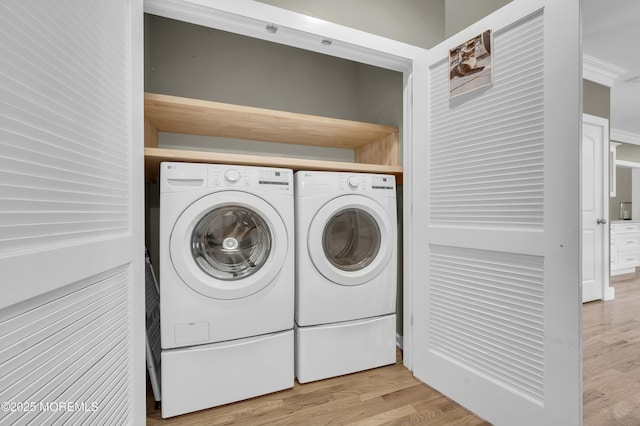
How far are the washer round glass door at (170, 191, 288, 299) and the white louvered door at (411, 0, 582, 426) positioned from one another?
79cm

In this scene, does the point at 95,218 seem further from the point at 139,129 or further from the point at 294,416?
the point at 294,416

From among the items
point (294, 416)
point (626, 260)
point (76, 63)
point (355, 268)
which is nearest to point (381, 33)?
point (355, 268)

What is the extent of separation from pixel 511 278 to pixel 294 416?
109 cm

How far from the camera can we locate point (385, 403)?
1.35 meters

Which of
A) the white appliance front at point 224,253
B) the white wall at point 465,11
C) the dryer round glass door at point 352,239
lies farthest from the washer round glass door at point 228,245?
the white wall at point 465,11

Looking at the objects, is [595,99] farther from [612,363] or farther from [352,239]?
[352,239]

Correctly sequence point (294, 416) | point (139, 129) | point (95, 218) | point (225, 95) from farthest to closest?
1. point (225, 95)
2. point (294, 416)
3. point (139, 129)
4. point (95, 218)

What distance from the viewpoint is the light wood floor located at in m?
1.23

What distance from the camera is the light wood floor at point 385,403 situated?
123 centimetres

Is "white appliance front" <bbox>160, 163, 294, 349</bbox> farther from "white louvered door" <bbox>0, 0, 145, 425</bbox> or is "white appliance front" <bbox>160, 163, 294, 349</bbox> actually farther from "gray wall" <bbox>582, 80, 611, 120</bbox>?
"gray wall" <bbox>582, 80, 611, 120</bbox>

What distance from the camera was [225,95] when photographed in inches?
82.5

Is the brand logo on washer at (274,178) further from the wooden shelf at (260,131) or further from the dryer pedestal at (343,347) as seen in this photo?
Answer: the dryer pedestal at (343,347)

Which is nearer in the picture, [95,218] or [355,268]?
[95,218]

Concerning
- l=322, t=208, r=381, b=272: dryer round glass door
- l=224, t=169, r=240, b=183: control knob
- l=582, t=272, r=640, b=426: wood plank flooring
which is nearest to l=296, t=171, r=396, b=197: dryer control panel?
l=322, t=208, r=381, b=272: dryer round glass door
